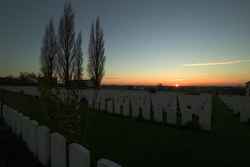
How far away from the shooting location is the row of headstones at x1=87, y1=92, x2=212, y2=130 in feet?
26.4

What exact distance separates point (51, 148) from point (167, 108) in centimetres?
637

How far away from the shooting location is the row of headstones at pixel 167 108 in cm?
805

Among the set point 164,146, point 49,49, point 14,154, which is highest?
point 49,49

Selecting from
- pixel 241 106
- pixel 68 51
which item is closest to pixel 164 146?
pixel 241 106

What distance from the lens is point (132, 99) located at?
37.2 feet

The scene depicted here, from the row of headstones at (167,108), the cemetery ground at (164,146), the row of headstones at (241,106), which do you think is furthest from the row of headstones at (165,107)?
the row of headstones at (241,106)

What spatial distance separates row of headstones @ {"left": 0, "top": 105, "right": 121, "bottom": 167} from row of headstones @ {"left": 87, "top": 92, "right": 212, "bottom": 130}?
5.65m

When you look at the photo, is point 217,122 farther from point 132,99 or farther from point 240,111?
point 132,99

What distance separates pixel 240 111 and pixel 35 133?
8.31 meters

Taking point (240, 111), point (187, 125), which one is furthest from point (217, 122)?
point (187, 125)

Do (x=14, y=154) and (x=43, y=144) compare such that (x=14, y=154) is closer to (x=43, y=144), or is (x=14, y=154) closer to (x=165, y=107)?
(x=43, y=144)

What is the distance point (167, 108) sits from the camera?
9.16m

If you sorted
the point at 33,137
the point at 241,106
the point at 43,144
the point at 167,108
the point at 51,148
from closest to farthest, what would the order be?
the point at 51,148
the point at 43,144
the point at 33,137
the point at 167,108
the point at 241,106

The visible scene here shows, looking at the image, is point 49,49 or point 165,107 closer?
point 165,107
